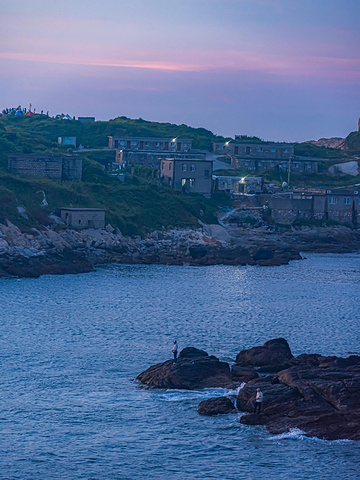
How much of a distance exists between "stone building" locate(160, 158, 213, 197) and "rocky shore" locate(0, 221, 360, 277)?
981cm

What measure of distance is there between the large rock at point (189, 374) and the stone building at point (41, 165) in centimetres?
4768

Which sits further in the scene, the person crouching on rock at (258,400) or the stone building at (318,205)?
the stone building at (318,205)

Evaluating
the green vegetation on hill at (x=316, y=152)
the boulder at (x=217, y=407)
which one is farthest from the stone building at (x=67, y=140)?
the boulder at (x=217, y=407)

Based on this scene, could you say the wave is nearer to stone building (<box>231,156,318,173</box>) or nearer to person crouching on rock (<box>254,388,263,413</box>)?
person crouching on rock (<box>254,388,263,413</box>)

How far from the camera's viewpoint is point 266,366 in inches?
1348

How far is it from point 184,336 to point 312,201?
50774 millimetres

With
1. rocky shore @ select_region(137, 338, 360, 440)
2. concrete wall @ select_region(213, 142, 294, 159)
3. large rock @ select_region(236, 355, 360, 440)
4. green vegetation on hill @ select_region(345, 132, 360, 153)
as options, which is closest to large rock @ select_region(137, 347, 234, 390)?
rocky shore @ select_region(137, 338, 360, 440)

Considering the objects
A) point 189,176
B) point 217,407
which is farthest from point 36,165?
point 217,407

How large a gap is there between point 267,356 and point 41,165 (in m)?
48.1

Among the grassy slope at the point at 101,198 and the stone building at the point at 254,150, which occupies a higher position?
the stone building at the point at 254,150

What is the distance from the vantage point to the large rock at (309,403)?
27453 mm

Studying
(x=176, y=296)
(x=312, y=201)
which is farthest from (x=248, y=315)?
(x=312, y=201)

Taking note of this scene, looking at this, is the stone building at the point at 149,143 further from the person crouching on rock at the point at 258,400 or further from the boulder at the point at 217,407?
the person crouching on rock at the point at 258,400

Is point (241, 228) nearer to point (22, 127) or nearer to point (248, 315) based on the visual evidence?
point (248, 315)
